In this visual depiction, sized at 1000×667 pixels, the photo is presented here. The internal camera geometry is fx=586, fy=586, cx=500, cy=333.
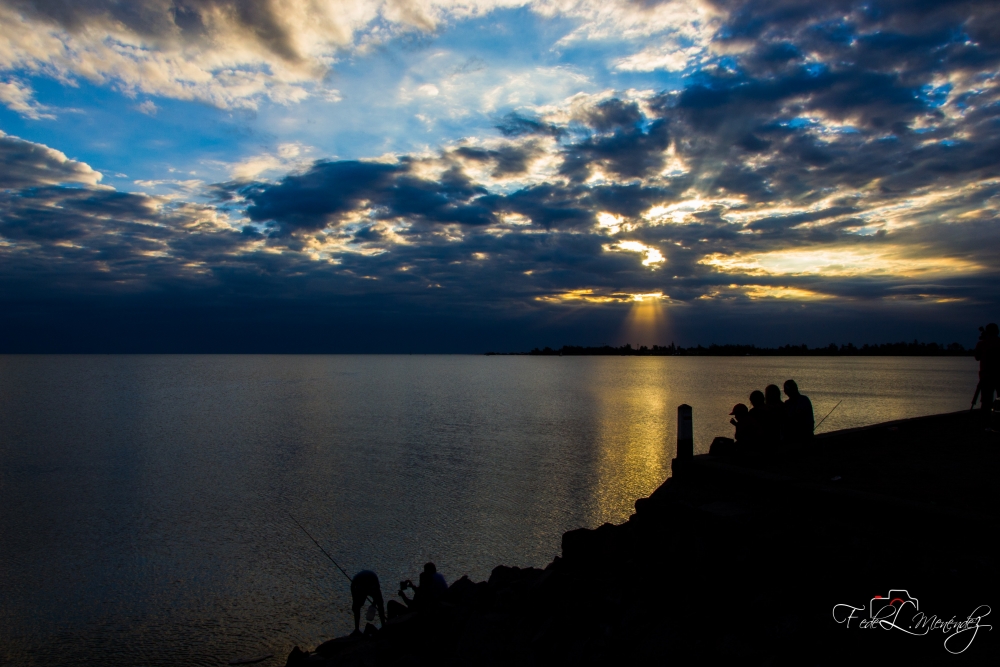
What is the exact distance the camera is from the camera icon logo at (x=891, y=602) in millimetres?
4980

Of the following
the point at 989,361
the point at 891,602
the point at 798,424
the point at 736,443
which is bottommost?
the point at 891,602

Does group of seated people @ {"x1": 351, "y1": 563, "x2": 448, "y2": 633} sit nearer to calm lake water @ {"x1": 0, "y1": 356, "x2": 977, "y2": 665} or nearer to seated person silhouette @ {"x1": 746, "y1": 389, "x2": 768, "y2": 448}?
calm lake water @ {"x1": 0, "y1": 356, "x2": 977, "y2": 665}

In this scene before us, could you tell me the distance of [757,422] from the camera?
34.7 feet

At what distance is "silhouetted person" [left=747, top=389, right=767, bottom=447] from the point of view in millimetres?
10258

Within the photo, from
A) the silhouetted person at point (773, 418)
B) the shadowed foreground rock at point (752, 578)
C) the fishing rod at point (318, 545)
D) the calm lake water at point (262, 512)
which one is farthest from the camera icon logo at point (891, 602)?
the fishing rod at point (318, 545)

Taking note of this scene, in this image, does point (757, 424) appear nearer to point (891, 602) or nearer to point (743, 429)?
point (743, 429)

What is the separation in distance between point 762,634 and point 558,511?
12.6 meters

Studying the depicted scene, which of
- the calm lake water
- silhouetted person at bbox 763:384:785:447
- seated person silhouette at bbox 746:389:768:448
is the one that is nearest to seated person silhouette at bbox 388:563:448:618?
the calm lake water

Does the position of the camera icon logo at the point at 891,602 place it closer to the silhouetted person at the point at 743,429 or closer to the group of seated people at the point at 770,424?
the group of seated people at the point at 770,424

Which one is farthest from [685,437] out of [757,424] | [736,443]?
[757,424]

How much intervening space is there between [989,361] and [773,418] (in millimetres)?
6262

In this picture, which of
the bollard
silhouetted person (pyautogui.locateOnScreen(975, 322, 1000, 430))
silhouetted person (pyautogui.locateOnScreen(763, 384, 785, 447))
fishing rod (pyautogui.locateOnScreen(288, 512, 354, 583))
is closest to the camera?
the bollard

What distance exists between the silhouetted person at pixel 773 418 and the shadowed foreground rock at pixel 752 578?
1184 mm

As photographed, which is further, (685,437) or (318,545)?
(318,545)
